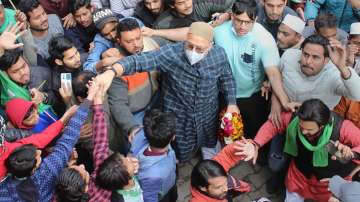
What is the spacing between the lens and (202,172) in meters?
3.53

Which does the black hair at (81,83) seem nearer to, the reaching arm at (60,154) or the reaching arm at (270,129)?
the reaching arm at (60,154)

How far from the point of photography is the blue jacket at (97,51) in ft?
14.8

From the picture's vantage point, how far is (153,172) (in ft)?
12.3

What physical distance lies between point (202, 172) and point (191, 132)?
3.87ft

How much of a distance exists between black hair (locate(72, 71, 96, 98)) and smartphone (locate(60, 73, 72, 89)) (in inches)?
7.6

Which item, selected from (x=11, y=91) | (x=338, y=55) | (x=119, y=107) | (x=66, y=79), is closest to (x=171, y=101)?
(x=119, y=107)

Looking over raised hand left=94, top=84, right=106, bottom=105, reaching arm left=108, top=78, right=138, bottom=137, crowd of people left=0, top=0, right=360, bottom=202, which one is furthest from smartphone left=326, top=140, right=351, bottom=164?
raised hand left=94, top=84, right=106, bottom=105

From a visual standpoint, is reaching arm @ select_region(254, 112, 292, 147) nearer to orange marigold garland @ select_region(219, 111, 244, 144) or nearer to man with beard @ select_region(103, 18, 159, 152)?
orange marigold garland @ select_region(219, 111, 244, 144)

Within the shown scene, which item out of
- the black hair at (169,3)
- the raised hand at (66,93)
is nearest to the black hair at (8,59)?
the raised hand at (66,93)

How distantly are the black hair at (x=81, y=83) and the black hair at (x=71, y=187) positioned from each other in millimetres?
801

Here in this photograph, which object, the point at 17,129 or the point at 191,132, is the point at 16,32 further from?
the point at 191,132

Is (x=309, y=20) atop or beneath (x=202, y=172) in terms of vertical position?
atop

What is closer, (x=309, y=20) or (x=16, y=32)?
(x=16, y=32)

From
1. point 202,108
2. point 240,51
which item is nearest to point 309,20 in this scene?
point 240,51
